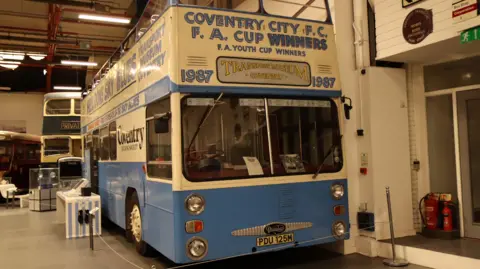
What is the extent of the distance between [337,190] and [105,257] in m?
3.99

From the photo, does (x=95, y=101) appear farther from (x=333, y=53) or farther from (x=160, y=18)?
(x=333, y=53)

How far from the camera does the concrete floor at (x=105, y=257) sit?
636 centimetres

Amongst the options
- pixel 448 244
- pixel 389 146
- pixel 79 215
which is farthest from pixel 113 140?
pixel 448 244

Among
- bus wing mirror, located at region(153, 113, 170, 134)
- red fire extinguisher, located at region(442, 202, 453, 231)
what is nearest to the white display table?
bus wing mirror, located at region(153, 113, 170, 134)

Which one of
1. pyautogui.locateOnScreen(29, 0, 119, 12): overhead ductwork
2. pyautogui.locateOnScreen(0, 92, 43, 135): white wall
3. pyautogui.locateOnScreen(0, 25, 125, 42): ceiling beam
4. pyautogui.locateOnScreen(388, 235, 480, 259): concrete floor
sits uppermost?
pyautogui.locateOnScreen(0, 25, 125, 42): ceiling beam

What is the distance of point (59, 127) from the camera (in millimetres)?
18297

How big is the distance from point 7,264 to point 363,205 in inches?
229

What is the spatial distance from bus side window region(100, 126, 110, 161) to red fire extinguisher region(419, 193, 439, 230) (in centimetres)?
616

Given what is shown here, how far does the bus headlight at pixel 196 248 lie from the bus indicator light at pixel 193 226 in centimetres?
9

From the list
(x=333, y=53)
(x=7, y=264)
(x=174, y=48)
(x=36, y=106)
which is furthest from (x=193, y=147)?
(x=36, y=106)

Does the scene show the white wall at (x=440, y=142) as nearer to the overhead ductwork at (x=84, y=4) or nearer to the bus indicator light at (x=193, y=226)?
the bus indicator light at (x=193, y=226)

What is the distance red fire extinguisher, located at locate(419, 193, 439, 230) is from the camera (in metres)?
7.09

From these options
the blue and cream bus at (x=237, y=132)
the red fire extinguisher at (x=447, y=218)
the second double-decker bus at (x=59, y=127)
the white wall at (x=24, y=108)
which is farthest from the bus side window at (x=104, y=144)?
the white wall at (x=24, y=108)

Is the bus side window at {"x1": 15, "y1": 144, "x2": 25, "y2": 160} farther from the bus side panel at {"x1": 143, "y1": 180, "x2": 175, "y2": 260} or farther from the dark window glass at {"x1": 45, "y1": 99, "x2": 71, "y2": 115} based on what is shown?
the bus side panel at {"x1": 143, "y1": 180, "x2": 175, "y2": 260}
